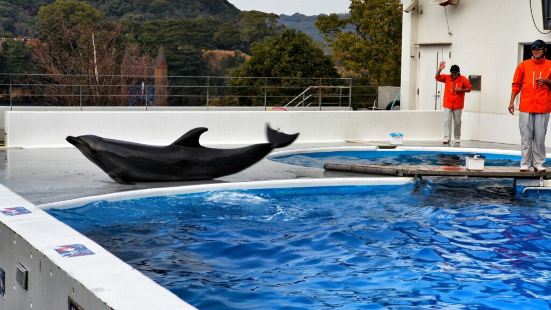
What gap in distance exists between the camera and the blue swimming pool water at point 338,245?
5.87m

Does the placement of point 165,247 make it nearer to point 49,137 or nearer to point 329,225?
point 329,225

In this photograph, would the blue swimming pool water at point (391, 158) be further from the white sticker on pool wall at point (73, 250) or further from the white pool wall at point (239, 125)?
the white sticker on pool wall at point (73, 250)

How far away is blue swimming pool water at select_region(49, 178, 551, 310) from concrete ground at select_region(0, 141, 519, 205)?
18.9 inches

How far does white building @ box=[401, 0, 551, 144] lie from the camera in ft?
50.2

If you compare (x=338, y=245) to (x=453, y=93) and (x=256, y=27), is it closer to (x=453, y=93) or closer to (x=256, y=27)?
(x=453, y=93)

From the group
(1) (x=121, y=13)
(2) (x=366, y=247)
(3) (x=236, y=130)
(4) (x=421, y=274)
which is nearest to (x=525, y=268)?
(4) (x=421, y=274)

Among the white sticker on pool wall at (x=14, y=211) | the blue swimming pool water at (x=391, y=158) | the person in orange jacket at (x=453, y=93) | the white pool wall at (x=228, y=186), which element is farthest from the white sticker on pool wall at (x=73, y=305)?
the person in orange jacket at (x=453, y=93)

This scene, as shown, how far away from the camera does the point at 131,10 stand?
210 ft

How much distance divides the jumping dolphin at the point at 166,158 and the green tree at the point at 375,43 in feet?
82.4

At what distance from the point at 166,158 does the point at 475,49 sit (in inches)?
360

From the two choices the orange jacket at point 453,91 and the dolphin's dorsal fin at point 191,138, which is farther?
the orange jacket at point 453,91

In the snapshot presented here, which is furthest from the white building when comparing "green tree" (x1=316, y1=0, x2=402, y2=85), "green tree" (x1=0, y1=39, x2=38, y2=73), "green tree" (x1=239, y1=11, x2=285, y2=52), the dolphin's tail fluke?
"green tree" (x1=239, y1=11, x2=285, y2=52)

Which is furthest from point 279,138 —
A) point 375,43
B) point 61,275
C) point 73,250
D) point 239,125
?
point 375,43

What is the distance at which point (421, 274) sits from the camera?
21.1ft
